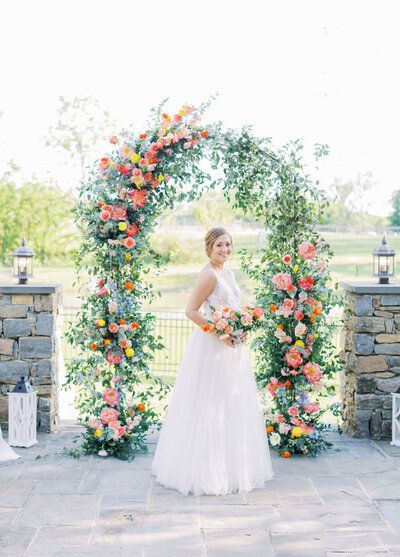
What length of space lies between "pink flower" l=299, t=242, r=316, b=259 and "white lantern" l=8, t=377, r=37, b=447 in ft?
7.36

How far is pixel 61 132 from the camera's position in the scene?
57.6 feet

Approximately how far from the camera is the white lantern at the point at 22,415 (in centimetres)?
551

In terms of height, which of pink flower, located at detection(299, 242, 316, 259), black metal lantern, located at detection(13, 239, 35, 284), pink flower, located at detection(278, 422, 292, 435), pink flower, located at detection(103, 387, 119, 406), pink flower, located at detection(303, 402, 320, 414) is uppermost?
pink flower, located at detection(299, 242, 316, 259)

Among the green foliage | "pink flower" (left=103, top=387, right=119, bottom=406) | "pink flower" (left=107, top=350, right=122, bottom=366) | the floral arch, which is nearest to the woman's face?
the floral arch

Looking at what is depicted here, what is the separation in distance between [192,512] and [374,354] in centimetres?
222

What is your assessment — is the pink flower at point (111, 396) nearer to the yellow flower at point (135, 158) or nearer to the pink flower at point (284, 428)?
the pink flower at point (284, 428)

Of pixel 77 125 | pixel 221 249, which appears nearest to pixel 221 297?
pixel 221 249

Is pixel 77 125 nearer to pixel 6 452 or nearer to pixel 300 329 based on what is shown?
pixel 6 452

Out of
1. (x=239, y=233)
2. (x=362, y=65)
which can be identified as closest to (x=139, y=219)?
(x=239, y=233)

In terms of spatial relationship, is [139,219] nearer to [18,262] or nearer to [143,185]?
[143,185]

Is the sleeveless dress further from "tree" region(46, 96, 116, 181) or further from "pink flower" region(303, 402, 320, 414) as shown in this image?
"tree" region(46, 96, 116, 181)

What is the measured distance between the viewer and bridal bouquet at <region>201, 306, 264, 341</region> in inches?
184

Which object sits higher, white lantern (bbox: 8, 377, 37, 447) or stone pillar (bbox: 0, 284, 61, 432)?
stone pillar (bbox: 0, 284, 61, 432)

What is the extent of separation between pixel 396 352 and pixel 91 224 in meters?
2.54
